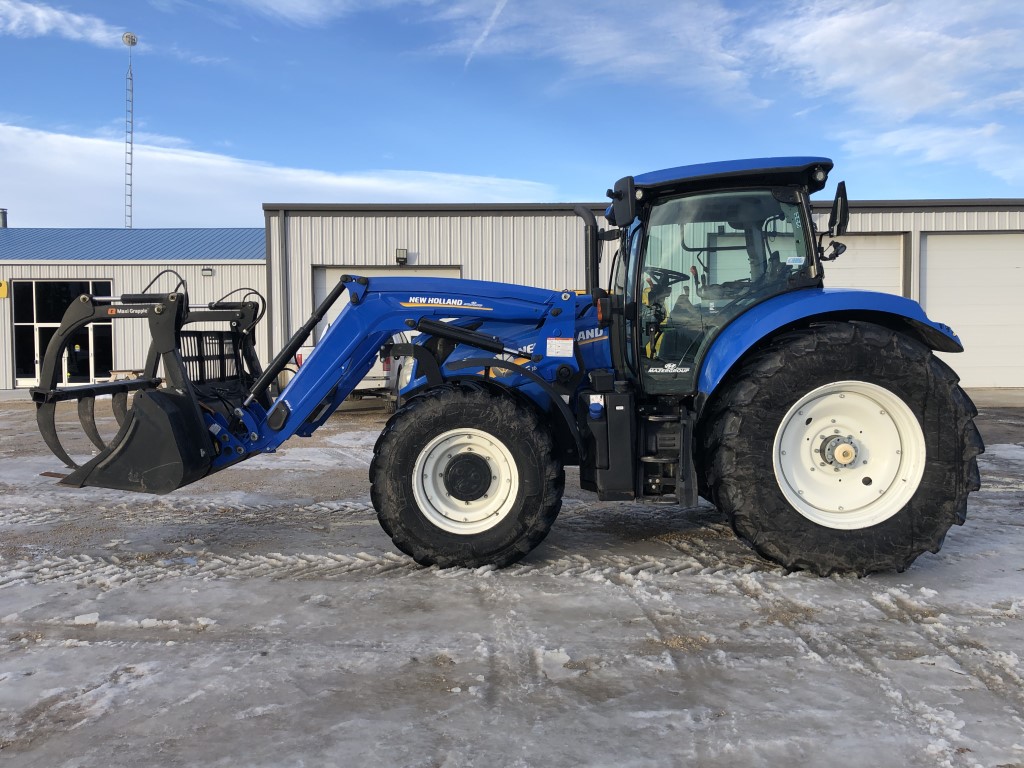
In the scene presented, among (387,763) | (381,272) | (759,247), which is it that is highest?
(381,272)

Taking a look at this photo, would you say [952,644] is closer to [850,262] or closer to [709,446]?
[709,446]

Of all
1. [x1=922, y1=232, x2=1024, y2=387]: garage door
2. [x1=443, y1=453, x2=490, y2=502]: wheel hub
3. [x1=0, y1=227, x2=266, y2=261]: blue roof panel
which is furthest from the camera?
[x1=0, y1=227, x2=266, y2=261]: blue roof panel

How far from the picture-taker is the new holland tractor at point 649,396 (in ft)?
13.6

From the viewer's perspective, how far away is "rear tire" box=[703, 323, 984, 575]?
412 cm

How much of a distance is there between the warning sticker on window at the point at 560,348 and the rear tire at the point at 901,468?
101 cm

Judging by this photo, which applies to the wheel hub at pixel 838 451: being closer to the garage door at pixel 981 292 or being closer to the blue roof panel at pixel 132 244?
the garage door at pixel 981 292

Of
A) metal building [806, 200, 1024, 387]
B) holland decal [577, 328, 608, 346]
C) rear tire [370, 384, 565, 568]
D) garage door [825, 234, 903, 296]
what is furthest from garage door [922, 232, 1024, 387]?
rear tire [370, 384, 565, 568]

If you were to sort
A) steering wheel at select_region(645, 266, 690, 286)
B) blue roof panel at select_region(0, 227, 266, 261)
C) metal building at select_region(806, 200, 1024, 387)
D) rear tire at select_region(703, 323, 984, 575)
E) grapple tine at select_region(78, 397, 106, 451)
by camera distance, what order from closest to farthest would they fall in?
rear tire at select_region(703, 323, 984, 575) < steering wheel at select_region(645, 266, 690, 286) < grapple tine at select_region(78, 397, 106, 451) < metal building at select_region(806, 200, 1024, 387) < blue roof panel at select_region(0, 227, 266, 261)

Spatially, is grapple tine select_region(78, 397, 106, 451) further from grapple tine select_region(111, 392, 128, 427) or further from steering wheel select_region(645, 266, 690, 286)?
steering wheel select_region(645, 266, 690, 286)

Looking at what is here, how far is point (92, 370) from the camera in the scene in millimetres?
20141

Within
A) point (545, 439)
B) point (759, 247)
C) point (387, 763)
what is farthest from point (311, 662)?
point (759, 247)

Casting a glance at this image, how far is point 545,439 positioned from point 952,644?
7.11ft

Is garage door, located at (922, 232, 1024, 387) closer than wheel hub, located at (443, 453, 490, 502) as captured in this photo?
No

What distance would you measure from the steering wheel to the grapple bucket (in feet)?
9.45
